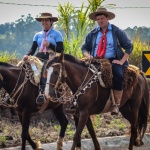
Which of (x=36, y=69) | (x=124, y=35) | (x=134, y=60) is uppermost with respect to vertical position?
(x=124, y=35)

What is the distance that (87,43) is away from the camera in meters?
9.15

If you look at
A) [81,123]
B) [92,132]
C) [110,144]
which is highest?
[81,123]

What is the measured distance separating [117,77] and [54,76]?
A: 135cm

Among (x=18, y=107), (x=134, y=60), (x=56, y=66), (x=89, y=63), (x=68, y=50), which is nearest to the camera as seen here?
(x=56, y=66)

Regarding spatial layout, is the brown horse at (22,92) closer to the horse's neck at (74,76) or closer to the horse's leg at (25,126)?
the horse's leg at (25,126)

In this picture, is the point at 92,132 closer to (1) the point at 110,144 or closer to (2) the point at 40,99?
(2) the point at 40,99

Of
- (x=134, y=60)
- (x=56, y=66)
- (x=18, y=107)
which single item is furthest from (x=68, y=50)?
(x=56, y=66)

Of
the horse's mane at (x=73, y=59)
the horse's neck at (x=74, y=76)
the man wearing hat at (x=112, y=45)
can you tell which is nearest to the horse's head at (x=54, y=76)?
the horse's neck at (x=74, y=76)

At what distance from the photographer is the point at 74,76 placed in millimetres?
8336

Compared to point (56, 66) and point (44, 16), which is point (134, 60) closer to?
point (44, 16)

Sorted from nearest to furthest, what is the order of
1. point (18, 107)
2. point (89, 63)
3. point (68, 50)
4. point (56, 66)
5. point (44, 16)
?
point (56, 66), point (89, 63), point (18, 107), point (44, 16), point (68, 50)

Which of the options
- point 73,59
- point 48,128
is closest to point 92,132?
point 73,59

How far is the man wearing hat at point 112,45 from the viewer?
8.74 metres

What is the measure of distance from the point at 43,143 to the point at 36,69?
1.42 meters
